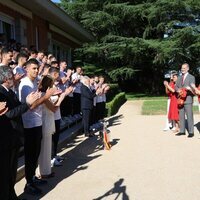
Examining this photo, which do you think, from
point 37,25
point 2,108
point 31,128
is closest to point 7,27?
point 37,25

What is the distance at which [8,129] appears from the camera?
4.81 metres

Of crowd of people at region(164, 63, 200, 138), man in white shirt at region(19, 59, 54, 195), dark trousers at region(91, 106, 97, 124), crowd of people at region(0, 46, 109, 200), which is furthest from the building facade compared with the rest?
man in white shirt at region(19, 59, 54, 195)

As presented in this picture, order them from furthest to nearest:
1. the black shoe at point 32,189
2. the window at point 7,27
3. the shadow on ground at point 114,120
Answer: the shadow on ground at point 114,120
the window at point 7,27
the black shoe at point 32,189

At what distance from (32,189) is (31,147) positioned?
649 millimetres

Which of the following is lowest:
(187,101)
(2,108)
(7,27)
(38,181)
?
(38,181)

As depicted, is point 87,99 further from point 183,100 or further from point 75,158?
point 75,158

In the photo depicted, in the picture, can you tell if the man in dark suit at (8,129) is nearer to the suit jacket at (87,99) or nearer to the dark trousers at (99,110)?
the suit jacket at (87,99)

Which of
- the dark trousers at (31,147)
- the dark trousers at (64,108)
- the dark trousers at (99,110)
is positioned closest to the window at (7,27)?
the dark trousers at (64,108)

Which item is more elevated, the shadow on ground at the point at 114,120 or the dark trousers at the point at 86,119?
the dark trousers at the point at 86,119

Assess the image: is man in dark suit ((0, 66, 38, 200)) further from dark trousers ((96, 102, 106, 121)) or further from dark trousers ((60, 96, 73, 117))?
dark trousers ((96, 102, 106, 121))

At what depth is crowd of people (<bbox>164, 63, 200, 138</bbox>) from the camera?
38.0 feet

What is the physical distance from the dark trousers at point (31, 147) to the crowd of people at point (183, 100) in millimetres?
6193

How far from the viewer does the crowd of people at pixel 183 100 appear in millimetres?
11570

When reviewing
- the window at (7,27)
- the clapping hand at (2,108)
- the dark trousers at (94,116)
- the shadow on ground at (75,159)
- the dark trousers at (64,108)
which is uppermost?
the window at (7,27)
